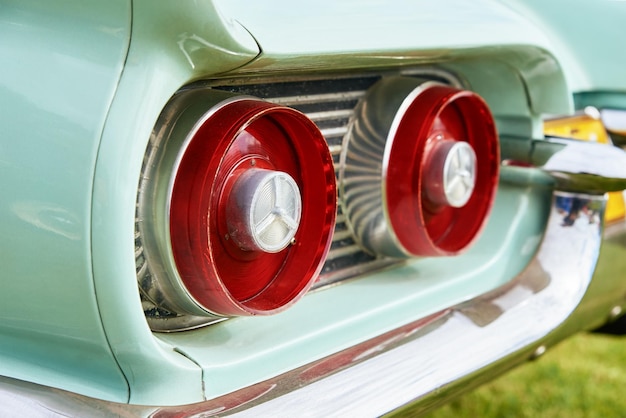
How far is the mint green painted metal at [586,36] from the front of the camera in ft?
5.55

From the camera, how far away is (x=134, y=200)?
964mm

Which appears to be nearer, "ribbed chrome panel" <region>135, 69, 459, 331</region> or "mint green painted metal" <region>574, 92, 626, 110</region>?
"ribbed chrome panel" <region>135, 69, 459, 331</region>

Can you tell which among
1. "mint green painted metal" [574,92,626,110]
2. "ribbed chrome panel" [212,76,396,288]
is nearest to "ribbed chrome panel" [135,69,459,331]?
"ribbed chrome panel" [212,76,396,288]

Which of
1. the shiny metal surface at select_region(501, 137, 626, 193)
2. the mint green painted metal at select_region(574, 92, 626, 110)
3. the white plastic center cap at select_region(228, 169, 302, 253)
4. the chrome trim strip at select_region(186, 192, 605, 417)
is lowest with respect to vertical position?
the chrome trim strip at select_region(186, 192, 605, 417)

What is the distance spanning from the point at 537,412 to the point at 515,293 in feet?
3.71

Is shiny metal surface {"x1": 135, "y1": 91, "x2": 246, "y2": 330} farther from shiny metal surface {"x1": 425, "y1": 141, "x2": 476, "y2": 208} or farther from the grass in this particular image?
the grass

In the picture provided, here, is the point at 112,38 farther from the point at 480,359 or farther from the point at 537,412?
the point at 537,412

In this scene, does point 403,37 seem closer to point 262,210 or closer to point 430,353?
point 262,210

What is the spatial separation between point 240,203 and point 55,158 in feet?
0.76

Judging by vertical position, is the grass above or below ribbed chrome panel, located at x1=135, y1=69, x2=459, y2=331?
below

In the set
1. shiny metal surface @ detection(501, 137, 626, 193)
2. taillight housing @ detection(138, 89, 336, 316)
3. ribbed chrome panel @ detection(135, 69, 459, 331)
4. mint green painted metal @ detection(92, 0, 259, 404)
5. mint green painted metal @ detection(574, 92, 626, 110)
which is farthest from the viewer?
mint green painted metal @ detection(574, 92, 626, 110)

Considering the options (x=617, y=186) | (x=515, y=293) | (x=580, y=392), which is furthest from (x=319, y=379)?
(x=580, y=392)

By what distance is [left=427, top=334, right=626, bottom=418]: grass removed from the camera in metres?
2.58

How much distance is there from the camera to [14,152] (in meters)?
0.99
